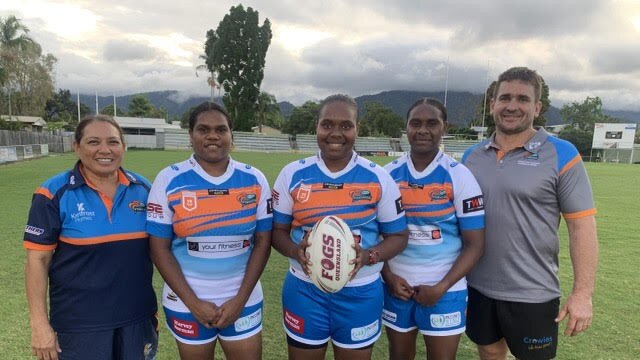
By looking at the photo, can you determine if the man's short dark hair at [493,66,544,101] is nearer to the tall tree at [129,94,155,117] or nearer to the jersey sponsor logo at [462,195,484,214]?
the jersey sponsor logo at [462,195,484,214]

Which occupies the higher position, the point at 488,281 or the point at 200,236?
the point at 200,236

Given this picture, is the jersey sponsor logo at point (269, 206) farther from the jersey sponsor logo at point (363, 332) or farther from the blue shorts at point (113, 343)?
the blue shorts at point (113, 343)

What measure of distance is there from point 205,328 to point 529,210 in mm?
2115

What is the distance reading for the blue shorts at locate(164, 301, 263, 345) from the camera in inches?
96.0

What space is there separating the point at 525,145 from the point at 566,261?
198 inches

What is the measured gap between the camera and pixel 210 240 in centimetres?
239

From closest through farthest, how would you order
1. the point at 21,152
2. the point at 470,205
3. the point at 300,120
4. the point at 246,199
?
the point at 246,199 < the point at 470,205 < the point at 21,152 < the point at 300,120

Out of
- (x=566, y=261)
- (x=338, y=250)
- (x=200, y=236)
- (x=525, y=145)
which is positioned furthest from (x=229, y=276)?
(x=566, y=261)

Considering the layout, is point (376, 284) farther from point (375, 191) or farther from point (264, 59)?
point (264, 59)

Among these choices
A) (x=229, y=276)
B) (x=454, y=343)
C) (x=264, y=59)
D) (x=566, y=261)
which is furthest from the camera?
(x=264, y=59)

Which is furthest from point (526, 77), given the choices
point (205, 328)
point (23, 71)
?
point (23, 71)

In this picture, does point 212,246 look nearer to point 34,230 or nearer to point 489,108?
point 34,230

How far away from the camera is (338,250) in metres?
2.27

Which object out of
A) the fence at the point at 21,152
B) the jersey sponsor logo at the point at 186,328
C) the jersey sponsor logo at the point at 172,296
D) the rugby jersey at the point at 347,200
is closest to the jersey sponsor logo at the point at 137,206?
the jersey sponsor logo at the point at 172,296
